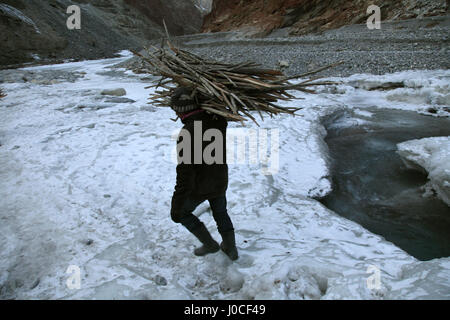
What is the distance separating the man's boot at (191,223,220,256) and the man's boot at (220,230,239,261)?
87 millimetres

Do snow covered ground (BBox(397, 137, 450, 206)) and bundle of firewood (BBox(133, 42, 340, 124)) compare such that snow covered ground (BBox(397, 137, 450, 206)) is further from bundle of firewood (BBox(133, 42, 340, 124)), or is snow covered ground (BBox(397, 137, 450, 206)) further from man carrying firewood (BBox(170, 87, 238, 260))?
man carrying firewood (BBox(170, 87, 238, 260))

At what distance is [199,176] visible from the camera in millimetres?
2248

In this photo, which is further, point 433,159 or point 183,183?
point 433,159

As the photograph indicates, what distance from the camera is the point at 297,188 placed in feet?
13.5

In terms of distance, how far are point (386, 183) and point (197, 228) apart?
377 cm

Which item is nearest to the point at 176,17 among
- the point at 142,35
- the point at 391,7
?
the point at 142,35

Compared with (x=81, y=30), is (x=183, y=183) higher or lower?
lower

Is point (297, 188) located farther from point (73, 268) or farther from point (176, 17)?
point (176, 17)

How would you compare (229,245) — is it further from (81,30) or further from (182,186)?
(81,30)
